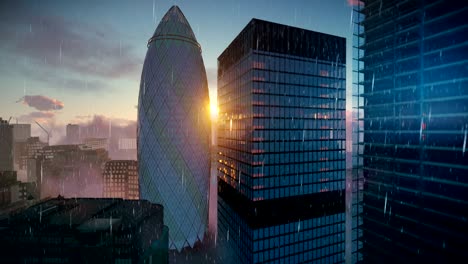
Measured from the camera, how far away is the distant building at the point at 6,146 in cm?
13875

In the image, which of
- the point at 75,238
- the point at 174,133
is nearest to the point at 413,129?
the point at 174,133

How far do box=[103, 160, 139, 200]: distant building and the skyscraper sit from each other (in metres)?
98.6

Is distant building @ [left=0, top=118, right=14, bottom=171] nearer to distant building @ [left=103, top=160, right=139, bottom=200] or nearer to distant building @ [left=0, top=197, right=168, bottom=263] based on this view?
distant building @ [left=103, top=160, right=139, bottom=200]

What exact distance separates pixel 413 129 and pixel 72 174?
145 metres

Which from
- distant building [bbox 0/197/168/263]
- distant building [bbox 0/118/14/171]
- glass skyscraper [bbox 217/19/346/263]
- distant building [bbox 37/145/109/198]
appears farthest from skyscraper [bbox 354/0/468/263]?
distant building [bbox 0/118/14/171]

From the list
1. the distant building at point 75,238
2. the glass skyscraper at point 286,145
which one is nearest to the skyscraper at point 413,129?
the glass skyscraper at point 286,145

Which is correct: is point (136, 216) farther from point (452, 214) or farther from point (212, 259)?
point (452, 214)

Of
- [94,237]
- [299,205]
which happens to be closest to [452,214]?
[299,205]

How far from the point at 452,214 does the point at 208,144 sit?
52745 mm

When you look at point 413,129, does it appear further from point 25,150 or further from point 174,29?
point 25,150

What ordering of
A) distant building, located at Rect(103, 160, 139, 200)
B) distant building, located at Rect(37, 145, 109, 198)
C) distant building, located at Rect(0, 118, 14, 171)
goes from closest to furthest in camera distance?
distant building, located at Rect(103, 160, 139, 200)
distant building, located at Rect(37, 145, 109, 198)
distant building, located at Rect(0, 118, 14, 171)

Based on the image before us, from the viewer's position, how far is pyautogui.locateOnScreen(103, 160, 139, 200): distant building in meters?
113

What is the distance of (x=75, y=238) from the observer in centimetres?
3338

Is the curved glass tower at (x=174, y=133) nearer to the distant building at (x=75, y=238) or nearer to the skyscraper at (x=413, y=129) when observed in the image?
the distant building at (x=75, y=238)
